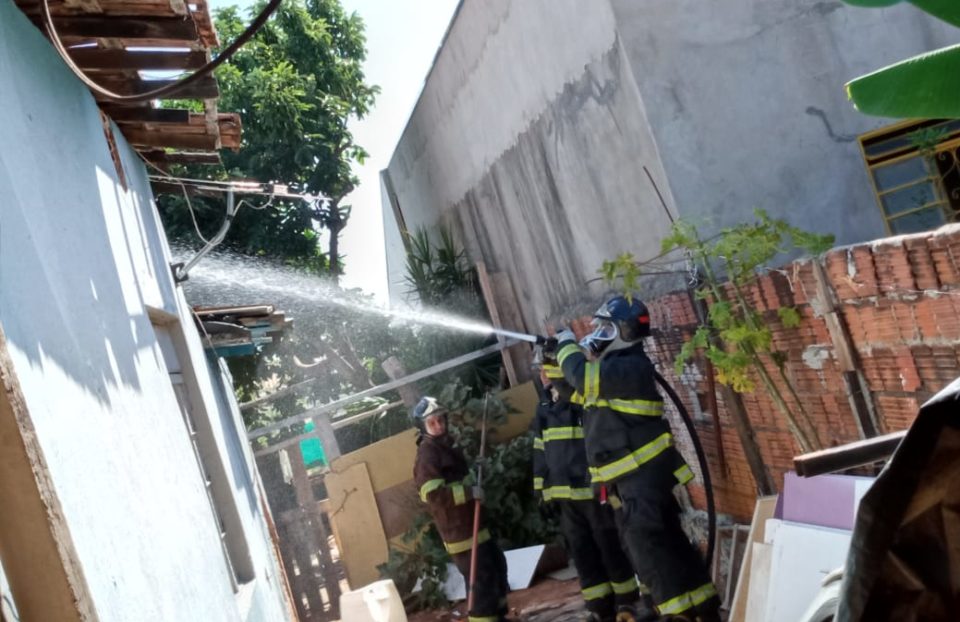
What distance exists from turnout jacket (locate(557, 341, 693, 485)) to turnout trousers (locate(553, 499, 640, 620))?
894 millimetres

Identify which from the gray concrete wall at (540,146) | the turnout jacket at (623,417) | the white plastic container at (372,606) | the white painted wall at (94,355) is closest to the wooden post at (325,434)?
the gray concrete wall at (540,146)

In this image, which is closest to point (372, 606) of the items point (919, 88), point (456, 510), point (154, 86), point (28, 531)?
point (456, 510)

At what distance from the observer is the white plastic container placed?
812 centimetres

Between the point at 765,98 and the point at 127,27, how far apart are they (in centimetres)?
472

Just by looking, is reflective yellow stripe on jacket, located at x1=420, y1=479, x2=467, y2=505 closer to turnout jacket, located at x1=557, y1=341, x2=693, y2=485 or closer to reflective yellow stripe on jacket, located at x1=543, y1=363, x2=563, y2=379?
reflective yellow stripe on jacket, located at x1=543, y1=363, x2=563, y2=379

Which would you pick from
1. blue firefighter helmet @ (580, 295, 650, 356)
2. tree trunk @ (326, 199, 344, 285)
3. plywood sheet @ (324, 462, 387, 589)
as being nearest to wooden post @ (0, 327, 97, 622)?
Result: blue firefighter helmet @ (580, 295, 650, 356)

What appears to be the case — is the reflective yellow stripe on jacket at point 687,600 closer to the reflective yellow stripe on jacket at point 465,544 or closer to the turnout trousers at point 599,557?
the turnout trousers at point 599,557

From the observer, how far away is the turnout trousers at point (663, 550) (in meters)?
6.50

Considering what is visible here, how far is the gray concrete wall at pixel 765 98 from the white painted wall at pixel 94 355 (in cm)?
373

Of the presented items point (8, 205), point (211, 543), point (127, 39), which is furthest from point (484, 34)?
point (8, 205)

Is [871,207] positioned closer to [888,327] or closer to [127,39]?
[888,327]

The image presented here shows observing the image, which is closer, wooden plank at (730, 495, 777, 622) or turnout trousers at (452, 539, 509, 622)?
wooden plank at (730, 495, 777, 622)

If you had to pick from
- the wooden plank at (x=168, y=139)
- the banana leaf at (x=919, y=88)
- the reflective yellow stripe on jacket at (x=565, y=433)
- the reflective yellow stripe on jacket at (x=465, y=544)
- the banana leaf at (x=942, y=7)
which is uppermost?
the wooden plank at (x=168, y=139)

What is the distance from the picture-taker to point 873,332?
510cm
